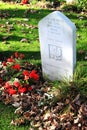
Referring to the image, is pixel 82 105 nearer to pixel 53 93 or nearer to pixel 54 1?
pixel 53 93

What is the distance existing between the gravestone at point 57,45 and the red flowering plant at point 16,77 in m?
0.35

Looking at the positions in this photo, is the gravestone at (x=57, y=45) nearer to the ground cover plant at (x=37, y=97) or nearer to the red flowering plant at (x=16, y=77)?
the ground cover plant at (x=37, y=97)

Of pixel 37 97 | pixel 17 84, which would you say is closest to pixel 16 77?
pixel 17 84

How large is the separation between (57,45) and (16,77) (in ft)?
3.42

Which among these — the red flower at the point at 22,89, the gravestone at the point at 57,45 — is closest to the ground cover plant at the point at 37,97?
the red flower at the point at 22,89

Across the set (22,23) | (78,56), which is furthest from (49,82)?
(22,23)

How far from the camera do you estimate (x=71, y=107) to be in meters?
5.52

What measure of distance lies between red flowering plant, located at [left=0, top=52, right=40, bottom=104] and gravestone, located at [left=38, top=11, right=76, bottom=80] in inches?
13.8

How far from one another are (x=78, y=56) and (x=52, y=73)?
106 cm

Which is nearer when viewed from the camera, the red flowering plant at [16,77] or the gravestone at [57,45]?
the gravestone at [57,45]

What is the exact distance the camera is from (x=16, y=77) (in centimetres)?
650

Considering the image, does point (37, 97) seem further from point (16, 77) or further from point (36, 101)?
point (16, 77)

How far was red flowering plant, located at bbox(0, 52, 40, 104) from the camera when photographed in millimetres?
6207

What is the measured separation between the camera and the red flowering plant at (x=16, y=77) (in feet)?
20.4
